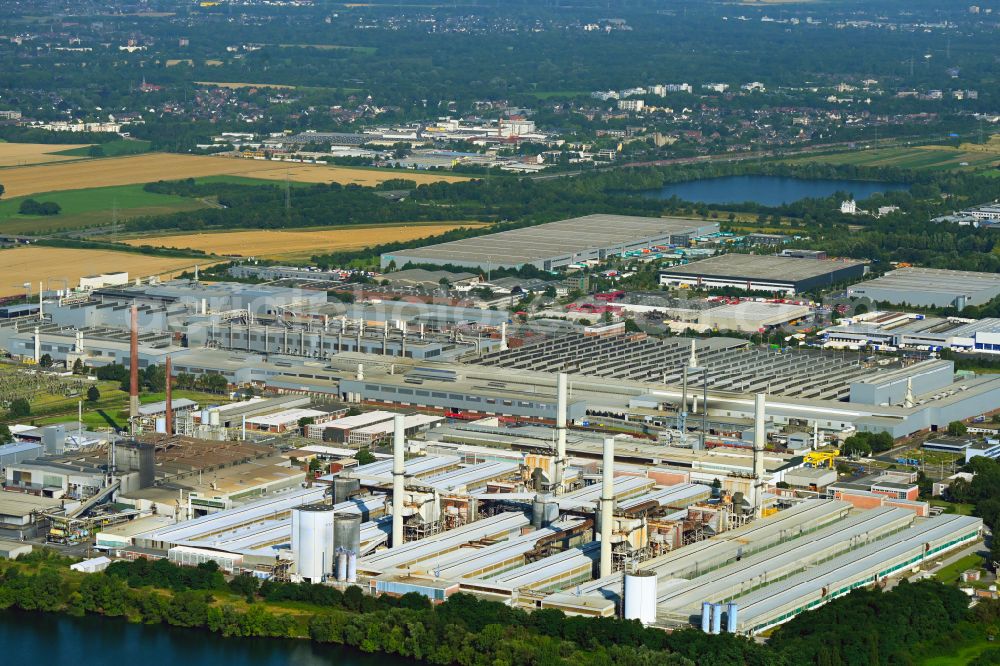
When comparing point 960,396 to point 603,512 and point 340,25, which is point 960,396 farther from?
point 340,25

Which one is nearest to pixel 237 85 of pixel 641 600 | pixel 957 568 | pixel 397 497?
pixel 397 497

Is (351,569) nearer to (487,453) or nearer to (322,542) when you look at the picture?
(322,542)

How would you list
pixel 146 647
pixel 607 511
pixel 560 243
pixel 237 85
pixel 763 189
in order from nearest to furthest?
pixel 146 647 < pixel 607 511 < pixel 560 243 < pixel 763 189 < pixel 237 85

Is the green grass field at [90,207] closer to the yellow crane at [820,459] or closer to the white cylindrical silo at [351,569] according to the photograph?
the yellow crane at [820,459]

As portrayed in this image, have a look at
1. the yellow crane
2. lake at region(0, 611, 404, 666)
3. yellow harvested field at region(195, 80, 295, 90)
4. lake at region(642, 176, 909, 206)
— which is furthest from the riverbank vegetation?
yellow harvested field at region(195, 80, 295, 90)

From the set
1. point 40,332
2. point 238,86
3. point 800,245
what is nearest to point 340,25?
point 238,86
